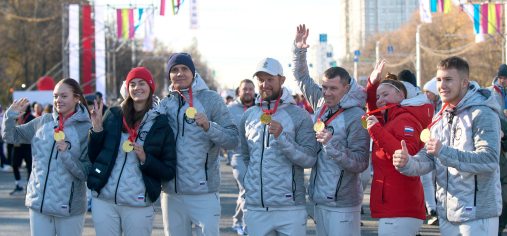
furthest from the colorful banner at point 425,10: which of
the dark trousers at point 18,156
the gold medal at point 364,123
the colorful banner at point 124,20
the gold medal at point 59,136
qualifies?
the gold medal at point 59,136

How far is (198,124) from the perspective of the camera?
3.93 meters

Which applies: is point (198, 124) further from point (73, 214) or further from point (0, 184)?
point (0, 184)

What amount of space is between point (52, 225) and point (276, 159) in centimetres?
216

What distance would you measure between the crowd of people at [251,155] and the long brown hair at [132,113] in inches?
0.4

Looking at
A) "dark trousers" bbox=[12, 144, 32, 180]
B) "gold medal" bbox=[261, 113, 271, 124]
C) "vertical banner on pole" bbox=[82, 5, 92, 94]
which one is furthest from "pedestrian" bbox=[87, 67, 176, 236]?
"vertical banner on pole" bbox=[82, 5, 92, 94]

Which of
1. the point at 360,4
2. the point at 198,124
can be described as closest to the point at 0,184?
the point at 198,124

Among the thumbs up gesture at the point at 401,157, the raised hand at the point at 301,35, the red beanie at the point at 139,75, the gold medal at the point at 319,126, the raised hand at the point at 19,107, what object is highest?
the raised hand at the point at 301,35

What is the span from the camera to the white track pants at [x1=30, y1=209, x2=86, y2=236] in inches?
165

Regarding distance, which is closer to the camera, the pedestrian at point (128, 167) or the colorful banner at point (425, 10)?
the pedestrian at point (128, 167)

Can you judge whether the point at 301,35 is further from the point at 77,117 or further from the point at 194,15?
the point at 194,15

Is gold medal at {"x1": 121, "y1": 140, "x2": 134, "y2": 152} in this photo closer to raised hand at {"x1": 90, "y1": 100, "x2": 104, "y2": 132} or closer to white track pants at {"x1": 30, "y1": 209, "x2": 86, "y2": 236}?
raised hand at {"x1": 90, "y1": 100, "x2": 104, "y2": 132}

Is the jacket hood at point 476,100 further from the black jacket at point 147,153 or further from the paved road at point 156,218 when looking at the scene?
the paved road at point 156,218

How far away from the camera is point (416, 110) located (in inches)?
156

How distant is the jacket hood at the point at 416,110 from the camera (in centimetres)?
396
